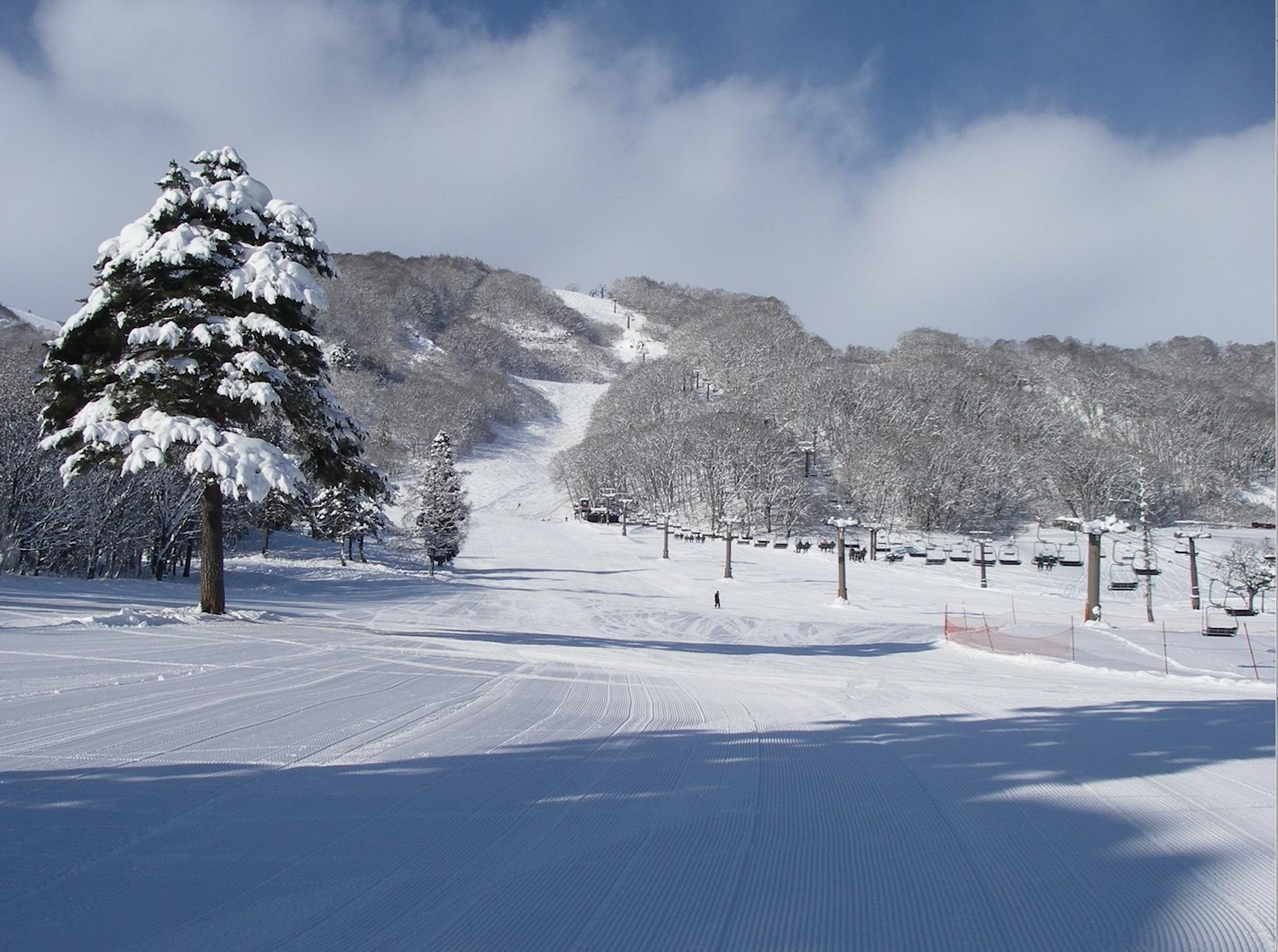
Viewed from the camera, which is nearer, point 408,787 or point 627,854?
point 627,854

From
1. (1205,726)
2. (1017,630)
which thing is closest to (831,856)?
(1205,726)

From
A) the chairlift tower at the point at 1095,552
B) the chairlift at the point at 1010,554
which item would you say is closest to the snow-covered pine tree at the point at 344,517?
the chairlift tower at the point at 1095,552

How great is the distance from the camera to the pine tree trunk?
1395cm

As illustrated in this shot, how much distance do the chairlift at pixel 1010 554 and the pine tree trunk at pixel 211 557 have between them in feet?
189

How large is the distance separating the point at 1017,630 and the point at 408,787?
2471cm

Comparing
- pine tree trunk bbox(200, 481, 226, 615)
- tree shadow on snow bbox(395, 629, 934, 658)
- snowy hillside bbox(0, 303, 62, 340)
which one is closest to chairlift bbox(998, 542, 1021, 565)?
tree shadow on snow bbox(395, 629, 934, 658)

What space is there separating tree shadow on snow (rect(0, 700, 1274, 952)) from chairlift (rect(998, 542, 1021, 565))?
197ft

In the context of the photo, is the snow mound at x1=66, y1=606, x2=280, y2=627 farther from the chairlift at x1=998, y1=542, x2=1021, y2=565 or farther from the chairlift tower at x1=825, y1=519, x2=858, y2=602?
the chairlift at x1=998, y1=542, x2=1021, y2=565

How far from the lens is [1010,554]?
62.1 metres

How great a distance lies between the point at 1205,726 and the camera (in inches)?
279

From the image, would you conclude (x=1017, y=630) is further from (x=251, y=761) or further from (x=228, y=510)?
(x=228, y=510)

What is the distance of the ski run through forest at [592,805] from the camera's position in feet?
9.63

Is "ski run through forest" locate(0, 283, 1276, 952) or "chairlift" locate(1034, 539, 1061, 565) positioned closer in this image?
"ski run through forest" locate(0, 283, 1276, 952)

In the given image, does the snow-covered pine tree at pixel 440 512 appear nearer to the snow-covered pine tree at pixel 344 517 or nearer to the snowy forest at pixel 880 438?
the snow-covered pine tree at pixel 344 517
